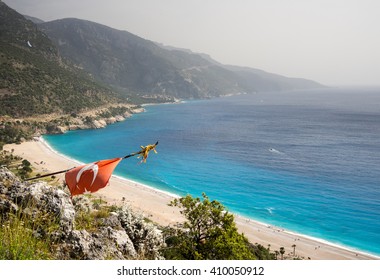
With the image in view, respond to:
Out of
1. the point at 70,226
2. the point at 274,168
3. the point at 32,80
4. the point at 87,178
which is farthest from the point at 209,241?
the point at 32,80

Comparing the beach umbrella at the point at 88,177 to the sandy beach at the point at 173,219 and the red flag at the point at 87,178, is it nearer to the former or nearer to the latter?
the red flag at the point at 87,178

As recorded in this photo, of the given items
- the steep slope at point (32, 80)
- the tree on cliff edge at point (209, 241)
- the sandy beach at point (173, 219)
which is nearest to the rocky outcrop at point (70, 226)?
the tree on cliff edge at point (209, 241)

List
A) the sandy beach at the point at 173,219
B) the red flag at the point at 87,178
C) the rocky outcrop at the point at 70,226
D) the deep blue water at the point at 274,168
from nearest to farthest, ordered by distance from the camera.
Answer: the red flag at the point at 87,178 < the rocky outcrop at the point at 70,226 < the sandy beach at the point at 173,219 < the deep blue water at the point at 274,168

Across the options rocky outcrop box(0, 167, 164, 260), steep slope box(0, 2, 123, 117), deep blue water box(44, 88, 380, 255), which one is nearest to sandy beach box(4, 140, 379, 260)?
deep blue water box(44, 88, 380, 255)

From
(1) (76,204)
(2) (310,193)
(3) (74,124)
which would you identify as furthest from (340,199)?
(3) (74,124)

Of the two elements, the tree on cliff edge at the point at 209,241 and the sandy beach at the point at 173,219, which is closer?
the tree on cliff edge at the point at 209,241

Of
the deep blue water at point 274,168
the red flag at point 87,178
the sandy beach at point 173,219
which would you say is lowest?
the sandy beach at point 173,219

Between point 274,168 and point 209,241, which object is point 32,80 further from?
point 209,241
